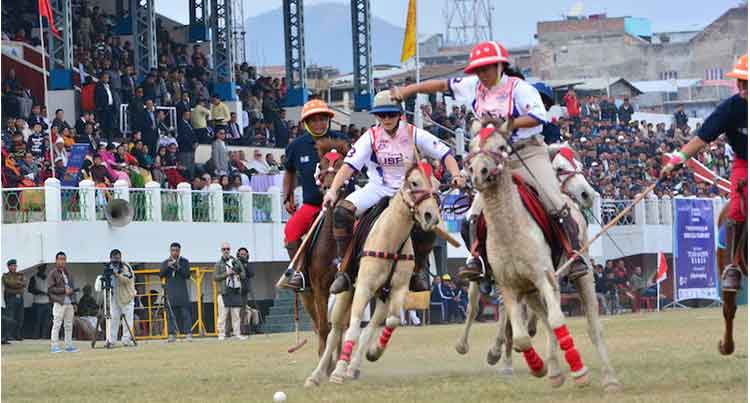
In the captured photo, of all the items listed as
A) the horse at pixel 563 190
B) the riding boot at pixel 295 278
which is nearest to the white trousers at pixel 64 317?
the riding boot at pixel 295 278

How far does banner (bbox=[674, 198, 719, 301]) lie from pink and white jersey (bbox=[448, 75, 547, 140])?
3372 centimetres

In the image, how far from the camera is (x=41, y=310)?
3712 cm

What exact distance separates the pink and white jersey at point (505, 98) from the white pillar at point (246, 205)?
1034 inches

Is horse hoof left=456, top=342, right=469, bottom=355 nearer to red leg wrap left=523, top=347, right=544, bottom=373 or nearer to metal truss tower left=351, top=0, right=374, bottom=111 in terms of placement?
red leg wrap left=523, top=347, right=544, bottom=373

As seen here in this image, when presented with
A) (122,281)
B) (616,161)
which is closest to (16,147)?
(122,281)

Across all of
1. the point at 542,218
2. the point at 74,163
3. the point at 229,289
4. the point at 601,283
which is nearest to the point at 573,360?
the point at 542,218

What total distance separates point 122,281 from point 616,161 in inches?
1097

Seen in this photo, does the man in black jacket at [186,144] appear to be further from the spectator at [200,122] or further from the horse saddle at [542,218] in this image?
the horse saddle at [542,218]

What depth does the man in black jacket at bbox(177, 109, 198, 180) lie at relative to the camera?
140ft

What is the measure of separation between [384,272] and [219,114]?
96.8 ft

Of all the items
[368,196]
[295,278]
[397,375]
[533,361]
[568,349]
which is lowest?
[397,375]

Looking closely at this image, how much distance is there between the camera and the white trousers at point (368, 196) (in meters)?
17.8

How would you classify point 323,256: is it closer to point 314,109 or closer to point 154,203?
point 314,109

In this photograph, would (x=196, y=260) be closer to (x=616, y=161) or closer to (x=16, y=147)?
(x=16, y=147)
